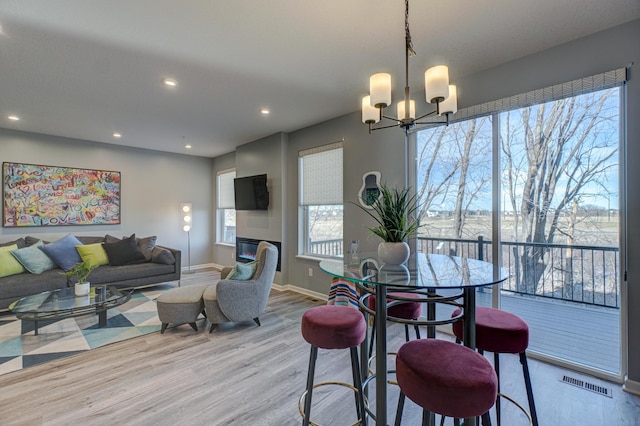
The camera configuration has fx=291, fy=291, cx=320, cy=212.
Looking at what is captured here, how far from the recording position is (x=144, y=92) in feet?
10.7

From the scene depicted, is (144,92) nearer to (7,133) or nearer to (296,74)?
(296,74)

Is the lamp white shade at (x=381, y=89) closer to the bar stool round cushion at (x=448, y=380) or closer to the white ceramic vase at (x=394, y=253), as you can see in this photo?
the white ceramic vase at (x=394, y=253)

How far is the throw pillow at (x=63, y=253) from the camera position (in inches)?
164

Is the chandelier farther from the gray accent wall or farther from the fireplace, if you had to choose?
the gray accent wall

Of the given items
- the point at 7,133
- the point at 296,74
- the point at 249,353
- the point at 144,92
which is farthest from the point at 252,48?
the point at 7,133

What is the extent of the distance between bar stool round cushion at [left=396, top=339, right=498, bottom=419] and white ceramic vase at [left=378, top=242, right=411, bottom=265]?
25.4 inches

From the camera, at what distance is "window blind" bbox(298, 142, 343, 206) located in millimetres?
4223

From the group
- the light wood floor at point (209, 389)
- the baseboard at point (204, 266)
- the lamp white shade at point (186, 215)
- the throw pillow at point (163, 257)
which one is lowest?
the light wood floor at point (209, 389)

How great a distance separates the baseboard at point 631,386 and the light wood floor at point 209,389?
0.05m

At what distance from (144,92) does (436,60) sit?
309cm

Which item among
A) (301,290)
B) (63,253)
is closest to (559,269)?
(301,290)

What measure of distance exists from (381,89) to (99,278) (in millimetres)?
4636

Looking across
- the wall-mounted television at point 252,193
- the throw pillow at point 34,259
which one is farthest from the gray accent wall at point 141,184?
the wall-mounted television at point 252,193

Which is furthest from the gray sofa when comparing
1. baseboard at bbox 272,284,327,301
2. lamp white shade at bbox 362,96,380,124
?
lamp white shade at bbox 362,96,380,124
